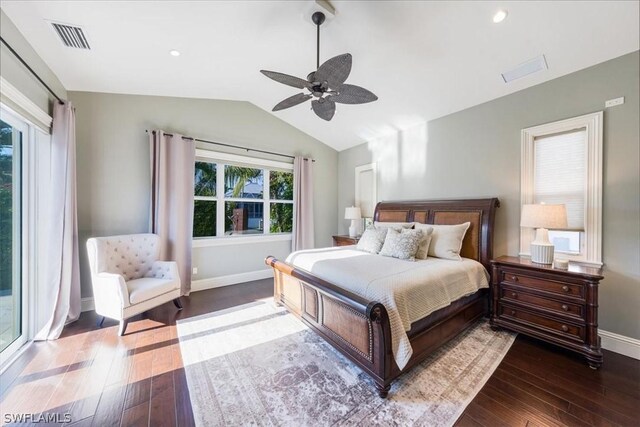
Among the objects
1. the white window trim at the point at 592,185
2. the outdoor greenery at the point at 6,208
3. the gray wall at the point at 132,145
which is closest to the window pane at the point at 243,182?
the gray wall at the point at 132,145

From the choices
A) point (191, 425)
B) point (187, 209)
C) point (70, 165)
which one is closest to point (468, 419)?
point (191, 425)

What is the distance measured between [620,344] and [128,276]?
5.35 meters

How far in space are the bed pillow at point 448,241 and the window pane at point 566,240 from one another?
849mm

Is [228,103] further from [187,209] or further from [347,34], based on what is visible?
[347,34]

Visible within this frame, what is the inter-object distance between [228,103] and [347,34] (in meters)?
2.54

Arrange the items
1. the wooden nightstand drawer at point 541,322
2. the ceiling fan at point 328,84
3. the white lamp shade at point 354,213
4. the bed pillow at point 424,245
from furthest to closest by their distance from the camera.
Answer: the white lamp shade at point 354,213
the bed pillow at point 424,245
the wooden nightstand drawer at point 541,322
the ceiling fan at point 328,84

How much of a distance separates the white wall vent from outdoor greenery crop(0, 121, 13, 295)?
5003 mm

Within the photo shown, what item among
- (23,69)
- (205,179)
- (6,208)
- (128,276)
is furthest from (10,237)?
(205,179)

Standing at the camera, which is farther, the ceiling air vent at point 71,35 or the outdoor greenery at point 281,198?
the outdoor greenery at point 281,198

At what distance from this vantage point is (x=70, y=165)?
279 cm

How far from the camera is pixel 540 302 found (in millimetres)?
2422

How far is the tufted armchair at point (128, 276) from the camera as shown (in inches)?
104

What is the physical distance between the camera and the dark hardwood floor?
1627mm

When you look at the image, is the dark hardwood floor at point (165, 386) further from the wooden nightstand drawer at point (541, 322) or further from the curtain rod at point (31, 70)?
the curtain rod at point (31, 70)
